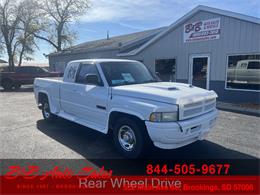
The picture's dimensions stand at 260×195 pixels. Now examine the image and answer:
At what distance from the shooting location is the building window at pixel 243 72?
34.0 ft

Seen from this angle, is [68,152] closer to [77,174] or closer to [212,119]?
[77,174]

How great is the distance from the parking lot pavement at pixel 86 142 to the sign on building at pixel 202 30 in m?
5.55

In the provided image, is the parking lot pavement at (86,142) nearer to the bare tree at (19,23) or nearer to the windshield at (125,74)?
the windshield at (125,74)

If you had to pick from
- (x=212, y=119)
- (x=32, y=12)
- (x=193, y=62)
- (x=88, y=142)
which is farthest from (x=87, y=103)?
(x=32, y=12)

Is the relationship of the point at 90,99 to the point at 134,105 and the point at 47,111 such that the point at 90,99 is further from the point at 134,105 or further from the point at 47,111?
the point at 47,111

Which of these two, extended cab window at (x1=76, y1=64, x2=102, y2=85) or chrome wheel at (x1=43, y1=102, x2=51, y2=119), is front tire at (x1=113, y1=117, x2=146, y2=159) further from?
chrome wheel at (x1=43, y1=102, x2=51, y2=119)

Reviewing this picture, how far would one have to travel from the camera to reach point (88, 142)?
548 cm

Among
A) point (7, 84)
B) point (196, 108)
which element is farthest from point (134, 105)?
point (7, 84)

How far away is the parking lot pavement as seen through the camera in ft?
15.5

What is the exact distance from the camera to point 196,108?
171 inches

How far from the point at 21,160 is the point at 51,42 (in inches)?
1349

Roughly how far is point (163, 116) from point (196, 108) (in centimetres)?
82

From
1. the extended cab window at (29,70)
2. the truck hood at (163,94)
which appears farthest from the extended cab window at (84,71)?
the extended cab window at (29,70)

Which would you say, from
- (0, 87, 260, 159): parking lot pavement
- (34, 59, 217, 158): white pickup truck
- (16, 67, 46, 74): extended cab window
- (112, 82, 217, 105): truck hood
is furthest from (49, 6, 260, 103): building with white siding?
(16, 67, 46, 74): extended cab window
